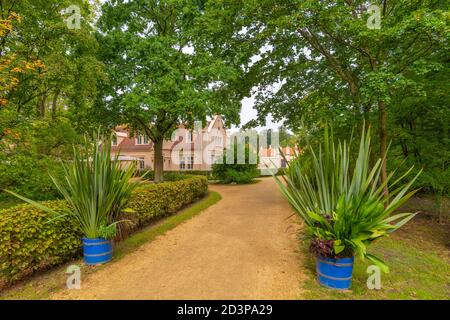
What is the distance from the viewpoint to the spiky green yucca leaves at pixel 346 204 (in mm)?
2955

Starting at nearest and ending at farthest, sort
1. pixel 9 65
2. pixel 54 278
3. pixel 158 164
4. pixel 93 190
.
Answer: pixel 54 278, pixel 93 190, pixel 9 65, pixel 158 164

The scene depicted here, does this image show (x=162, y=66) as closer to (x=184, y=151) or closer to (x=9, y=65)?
(x=9, y=65)

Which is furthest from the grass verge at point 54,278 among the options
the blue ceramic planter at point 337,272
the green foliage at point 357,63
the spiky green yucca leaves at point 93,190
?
the green foliage at point 357,63

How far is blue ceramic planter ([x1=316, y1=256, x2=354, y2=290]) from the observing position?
314cm

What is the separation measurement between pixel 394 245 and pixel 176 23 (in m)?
11.4

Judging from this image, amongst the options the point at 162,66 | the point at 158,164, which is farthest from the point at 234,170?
the point at 162,66

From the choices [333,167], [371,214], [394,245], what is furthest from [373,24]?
[394,245]

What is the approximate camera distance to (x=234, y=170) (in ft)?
59.3

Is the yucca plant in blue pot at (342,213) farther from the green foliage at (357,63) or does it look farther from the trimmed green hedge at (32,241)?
the trimmed green hedge at (32,241)

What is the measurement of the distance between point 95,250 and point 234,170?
1446cm

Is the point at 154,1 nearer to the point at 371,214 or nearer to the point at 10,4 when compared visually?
the point at 10,4

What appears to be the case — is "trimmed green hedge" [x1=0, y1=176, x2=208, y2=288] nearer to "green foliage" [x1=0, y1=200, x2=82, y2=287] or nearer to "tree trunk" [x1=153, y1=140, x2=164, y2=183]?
"green foliage" [x1=0, y1=200, x2=82, y2=287]

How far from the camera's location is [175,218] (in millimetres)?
7234

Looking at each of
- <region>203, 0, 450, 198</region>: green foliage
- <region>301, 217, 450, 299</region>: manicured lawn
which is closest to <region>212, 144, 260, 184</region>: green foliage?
<region>203, 0, 450, 198</region>: green foliage
